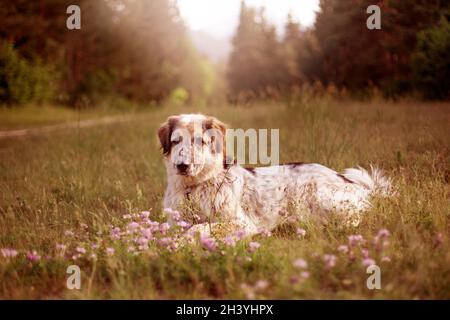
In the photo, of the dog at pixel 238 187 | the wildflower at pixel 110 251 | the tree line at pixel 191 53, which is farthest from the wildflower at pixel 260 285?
the tree line at pixel 191 53

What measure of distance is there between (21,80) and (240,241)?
62.6ft

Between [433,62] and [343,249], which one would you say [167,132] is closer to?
[343,249]

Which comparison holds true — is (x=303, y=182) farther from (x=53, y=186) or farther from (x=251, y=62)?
(x=251, y=62)

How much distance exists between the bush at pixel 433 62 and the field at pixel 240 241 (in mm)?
3820

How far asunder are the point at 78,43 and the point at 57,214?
29.0 meters

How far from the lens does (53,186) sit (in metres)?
7.71

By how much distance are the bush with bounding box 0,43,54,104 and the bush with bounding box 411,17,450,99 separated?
15427 millimetres

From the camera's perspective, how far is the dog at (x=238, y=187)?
5184mm

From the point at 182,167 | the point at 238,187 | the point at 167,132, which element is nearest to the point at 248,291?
the point at 182,167

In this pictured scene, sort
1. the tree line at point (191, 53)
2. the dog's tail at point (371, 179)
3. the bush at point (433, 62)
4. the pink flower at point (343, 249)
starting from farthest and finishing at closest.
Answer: the tree line at point (191, 53) → the bush at point (433, 62) → the dog's tail at point (371, 179) → the pink flower at point (343, 249)

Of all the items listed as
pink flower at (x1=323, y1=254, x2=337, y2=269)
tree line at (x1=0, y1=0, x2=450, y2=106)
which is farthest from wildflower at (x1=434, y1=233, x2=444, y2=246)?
tree line at (x1=0, y1=0, x2=450, y2=106)

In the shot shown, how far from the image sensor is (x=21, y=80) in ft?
66.5

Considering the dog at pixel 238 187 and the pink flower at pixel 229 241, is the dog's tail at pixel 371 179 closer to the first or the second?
the dog at pixel 238 187

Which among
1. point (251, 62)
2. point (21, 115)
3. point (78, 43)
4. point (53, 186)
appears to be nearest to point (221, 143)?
point (53, 186)
